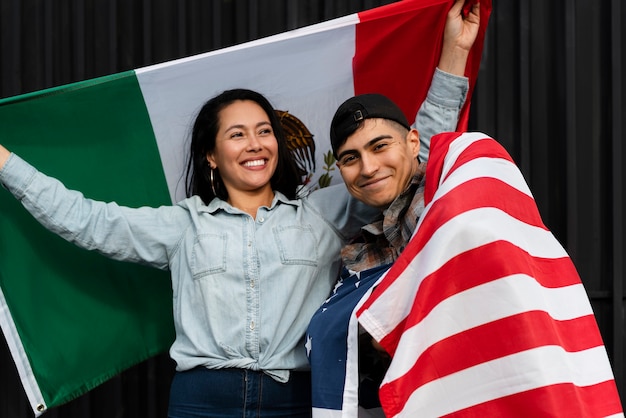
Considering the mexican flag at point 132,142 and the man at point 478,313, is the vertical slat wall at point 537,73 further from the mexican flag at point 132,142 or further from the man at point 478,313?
the man at point 478,313

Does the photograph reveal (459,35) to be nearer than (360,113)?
No

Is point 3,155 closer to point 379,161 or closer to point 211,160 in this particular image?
point 211,160

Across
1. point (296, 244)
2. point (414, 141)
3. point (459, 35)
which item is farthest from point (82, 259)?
point (459, 35)

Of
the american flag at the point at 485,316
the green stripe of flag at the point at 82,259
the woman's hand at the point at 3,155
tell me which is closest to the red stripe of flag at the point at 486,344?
the american flag at the point at 485,316

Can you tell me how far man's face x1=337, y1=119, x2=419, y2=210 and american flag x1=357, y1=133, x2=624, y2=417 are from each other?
0.23 m

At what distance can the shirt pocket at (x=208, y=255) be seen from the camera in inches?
95.2

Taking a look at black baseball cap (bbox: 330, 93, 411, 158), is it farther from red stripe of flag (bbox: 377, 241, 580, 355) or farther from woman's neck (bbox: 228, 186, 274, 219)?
red stripe of flag (bbox: 377, 241, 580, 355)

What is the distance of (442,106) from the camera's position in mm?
2611

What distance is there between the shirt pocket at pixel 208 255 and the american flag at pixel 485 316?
567 millimetres

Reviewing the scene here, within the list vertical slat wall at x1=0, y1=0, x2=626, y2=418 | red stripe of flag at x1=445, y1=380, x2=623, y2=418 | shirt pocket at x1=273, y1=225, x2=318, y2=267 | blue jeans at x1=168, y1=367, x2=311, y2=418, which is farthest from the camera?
vertical slat wall at x1=0, y1=0, x2=626, y2=418

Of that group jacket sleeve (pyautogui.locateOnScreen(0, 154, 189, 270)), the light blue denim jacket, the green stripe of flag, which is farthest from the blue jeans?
the green stripe of flag

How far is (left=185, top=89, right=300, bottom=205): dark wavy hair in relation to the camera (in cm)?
266

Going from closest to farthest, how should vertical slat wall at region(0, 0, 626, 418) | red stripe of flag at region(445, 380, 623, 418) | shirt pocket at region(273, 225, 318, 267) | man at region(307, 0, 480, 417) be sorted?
red stripe of flag at region(445, 380, 623, 418) < man at region(307, 0, 480, 417) < shirt pocket at region(273, 225, 318, 267) < vertical slat wall at region(0, 0, 626, 418)

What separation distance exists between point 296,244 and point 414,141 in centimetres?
49
